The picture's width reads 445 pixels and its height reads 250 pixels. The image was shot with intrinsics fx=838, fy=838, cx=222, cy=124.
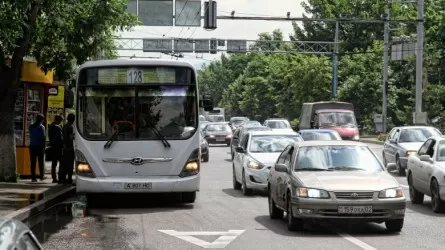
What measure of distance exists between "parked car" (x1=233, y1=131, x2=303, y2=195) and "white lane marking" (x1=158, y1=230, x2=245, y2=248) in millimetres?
6187

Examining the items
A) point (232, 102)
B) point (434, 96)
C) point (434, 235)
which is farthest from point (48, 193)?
point (232, 102)

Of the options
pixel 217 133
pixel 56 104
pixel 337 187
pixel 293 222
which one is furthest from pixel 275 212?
pixel 217 133

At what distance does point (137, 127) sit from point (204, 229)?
3.80 m

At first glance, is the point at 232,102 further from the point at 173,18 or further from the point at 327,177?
the point at 327,177

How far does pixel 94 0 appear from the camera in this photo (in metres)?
20.8

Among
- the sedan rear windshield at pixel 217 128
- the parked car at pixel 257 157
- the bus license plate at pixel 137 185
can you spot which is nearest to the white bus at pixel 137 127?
the bus license plate at pixel 137 185

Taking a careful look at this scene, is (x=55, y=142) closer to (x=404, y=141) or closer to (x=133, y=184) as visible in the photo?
(x=133, y=184)

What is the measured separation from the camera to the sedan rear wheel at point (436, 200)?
1497cm

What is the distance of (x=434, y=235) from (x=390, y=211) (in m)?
0.80

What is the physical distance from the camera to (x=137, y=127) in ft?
53.2

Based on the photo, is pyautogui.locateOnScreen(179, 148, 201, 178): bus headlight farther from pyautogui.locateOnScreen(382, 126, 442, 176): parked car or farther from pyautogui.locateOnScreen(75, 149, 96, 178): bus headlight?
pyautogui.locateOnScreen(382, 126, 442, 176): parked car

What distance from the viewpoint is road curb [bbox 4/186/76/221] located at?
13774 mm

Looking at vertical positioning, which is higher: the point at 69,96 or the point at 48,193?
the point at 69,96

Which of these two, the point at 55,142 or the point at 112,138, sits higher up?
the point at 112,138
